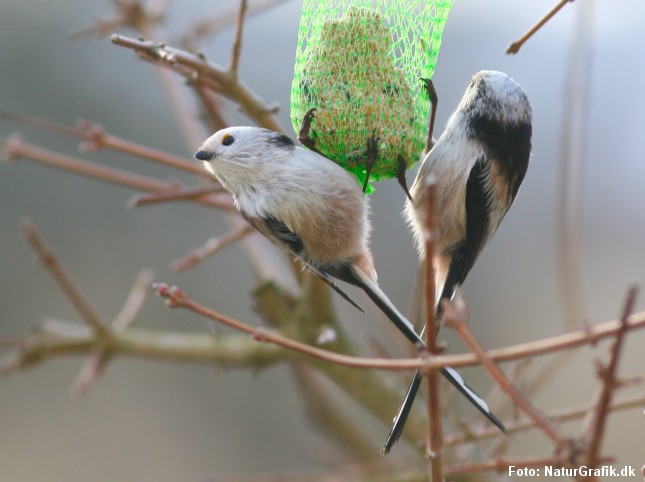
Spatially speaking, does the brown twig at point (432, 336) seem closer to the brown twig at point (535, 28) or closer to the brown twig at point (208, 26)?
the brown twig at point (535, 28)

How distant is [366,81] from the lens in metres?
1.79

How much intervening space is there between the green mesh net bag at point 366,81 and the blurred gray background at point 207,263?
2548mm

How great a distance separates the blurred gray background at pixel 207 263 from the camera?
194 inches

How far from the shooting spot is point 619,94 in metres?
6.14

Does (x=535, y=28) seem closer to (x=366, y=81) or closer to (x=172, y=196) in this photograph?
(x=366, y=81)

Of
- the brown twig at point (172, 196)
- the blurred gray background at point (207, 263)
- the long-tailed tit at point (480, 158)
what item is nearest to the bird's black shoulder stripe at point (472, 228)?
the long-tailed tit at point (480, 158)

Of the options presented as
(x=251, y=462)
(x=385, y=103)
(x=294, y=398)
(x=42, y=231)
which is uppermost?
(x=385, y=103)

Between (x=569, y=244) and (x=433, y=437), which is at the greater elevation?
(x=433, y=437)

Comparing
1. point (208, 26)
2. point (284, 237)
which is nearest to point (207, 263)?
point (208, 26)

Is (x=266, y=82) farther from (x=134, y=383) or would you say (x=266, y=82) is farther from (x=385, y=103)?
(x=385, y=103)

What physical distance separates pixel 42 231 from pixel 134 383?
52.2 inches

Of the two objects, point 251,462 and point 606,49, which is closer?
point 251,462

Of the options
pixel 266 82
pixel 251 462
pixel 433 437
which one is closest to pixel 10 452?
pixel 251 462

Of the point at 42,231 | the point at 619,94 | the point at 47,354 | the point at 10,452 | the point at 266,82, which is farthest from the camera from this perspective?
the point at 266,82
